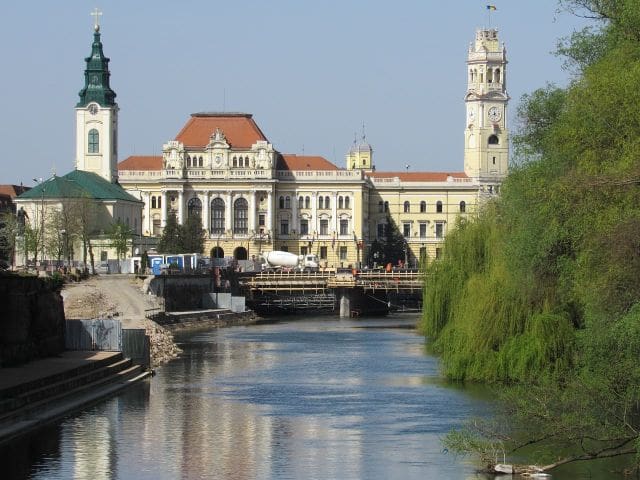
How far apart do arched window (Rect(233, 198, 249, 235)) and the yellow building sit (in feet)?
0.32

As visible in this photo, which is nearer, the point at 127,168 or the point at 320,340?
the point at 320,340

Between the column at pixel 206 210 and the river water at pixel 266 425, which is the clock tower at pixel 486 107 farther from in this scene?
the river water at pixel 266 425

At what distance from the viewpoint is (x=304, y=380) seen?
5703 cm

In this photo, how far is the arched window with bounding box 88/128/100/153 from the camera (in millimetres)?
150500

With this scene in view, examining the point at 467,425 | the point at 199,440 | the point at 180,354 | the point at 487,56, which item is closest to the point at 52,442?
the point at 199,440

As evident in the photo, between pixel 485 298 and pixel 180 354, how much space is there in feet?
69.8

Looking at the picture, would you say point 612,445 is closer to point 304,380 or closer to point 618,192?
point 618,192

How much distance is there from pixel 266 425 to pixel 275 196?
120m

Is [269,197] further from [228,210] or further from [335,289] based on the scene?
[335,289]

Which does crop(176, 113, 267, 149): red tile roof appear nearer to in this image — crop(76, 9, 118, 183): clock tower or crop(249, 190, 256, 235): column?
crop(249, 190, 256, 235): column

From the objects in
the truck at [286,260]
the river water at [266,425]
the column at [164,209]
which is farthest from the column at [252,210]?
the river water at [266,425]

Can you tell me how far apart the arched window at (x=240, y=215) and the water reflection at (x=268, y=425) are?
9555cm

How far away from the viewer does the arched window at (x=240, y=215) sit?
532 ft

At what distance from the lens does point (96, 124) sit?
150 m
